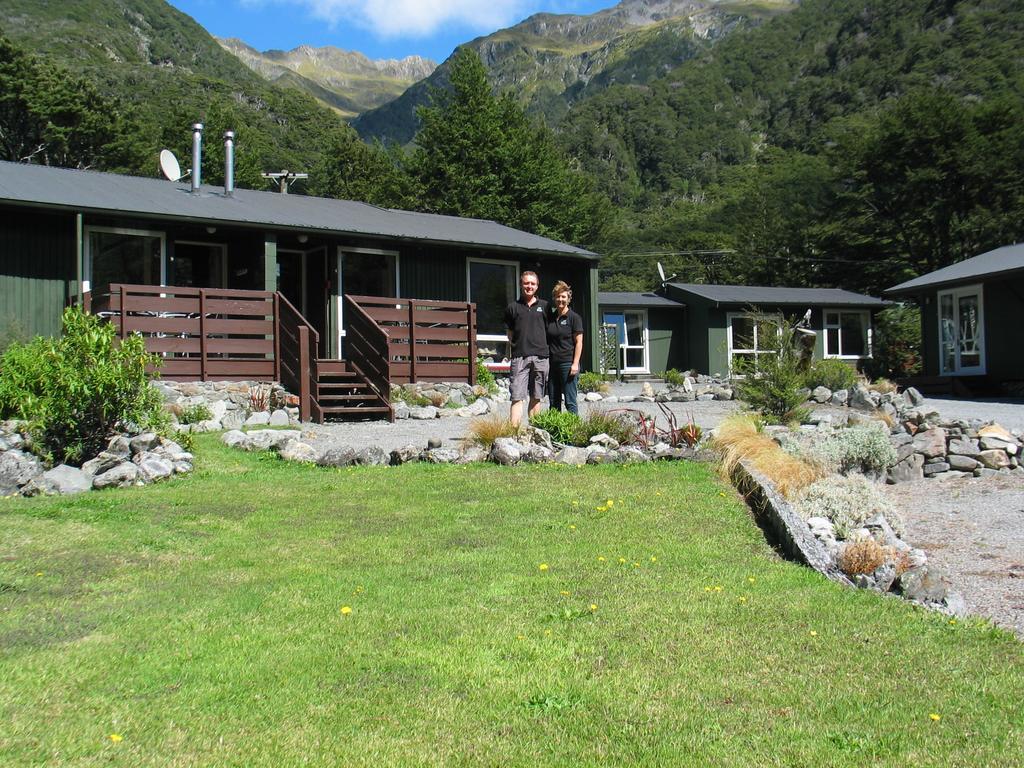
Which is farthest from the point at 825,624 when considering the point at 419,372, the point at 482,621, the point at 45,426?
the point at 419,372

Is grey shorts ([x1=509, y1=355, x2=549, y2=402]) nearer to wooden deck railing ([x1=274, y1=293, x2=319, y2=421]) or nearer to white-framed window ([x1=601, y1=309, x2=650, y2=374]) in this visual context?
wooden deck railing ([x1=274, y1=293, x2=319, y2=421])

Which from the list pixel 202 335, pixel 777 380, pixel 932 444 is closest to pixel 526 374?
pixel 777 380

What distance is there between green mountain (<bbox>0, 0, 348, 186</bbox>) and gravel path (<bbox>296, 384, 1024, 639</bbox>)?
98.2ft

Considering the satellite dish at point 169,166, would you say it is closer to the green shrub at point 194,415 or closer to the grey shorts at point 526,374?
the green shrub at point 194,415

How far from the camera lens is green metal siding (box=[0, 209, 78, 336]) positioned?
A: 13570 millimetres

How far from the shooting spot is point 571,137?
83250 mm

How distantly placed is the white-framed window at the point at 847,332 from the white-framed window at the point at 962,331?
8250mm

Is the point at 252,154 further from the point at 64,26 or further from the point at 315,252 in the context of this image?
the point at 64,26

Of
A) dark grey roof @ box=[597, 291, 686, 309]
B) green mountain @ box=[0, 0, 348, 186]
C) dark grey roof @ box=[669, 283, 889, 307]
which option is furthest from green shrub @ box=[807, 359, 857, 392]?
green mountain @ box=[0, 0, 348, 186]

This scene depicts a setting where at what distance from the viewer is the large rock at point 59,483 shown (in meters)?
6.61

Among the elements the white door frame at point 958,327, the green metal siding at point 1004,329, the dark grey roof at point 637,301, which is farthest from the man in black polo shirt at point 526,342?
the dark grey roof at point 637,301

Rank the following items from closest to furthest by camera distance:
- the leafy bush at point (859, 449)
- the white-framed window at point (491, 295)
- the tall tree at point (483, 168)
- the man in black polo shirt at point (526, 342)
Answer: the leafy bush at point (859, 449) → the man in black polo shirt at point (526, 342) → the white-framed window at point (491, 295) → the tall tree at point (483, 168)

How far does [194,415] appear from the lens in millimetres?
10727

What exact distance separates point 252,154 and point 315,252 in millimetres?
27871
